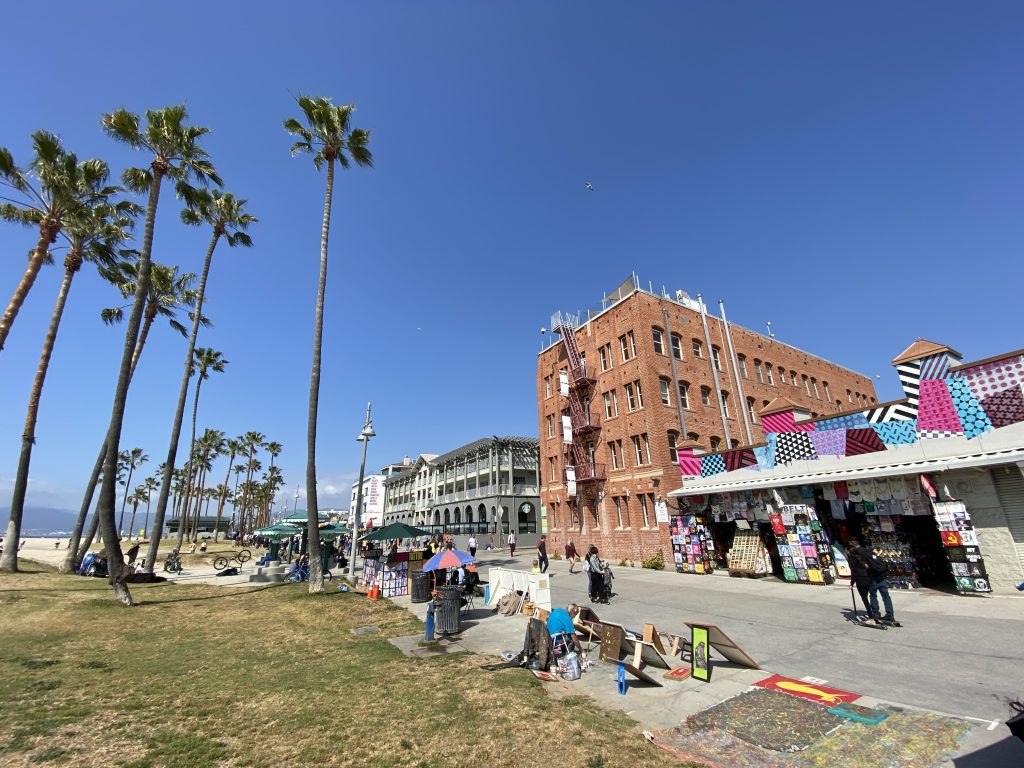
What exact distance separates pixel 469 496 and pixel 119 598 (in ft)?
146

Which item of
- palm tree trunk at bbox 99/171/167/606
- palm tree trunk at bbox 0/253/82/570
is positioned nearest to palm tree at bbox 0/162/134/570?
palm tree trunk at bbox 0/253/82/570

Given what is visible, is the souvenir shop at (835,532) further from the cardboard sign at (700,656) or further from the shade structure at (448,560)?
the shade structure at (448,560)

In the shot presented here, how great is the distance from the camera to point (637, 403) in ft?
89.9

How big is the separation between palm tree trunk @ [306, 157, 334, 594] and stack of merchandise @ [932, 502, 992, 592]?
1978 cm

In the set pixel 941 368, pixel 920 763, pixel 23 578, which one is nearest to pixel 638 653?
pixel 920 763

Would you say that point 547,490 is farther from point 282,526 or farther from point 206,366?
point 206,366

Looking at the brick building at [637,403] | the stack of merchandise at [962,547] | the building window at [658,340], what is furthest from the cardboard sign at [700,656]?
the building window at [658,340]

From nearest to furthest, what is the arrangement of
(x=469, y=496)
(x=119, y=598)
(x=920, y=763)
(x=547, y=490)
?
(x=920, y=763) < (x=119, y=598) < (x=547, y=490) < (x=469, y=496)

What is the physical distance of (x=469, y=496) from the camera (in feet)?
191

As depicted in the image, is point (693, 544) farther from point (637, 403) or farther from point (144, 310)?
point (144, 310)

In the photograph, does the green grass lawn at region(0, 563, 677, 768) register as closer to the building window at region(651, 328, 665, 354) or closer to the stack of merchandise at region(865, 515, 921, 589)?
the stack of merchandise at region(865, 515, 921, 589)

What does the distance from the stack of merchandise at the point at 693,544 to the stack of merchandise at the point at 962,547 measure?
8.75 m

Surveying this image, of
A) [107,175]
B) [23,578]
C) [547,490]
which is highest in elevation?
[107,175]

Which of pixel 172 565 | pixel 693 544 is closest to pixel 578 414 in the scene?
pixel 693 544
